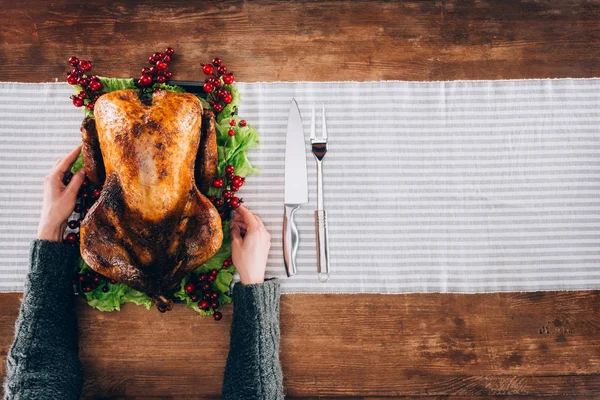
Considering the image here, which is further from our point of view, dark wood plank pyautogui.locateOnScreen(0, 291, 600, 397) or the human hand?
dark wood plank pyautogui.locateOnScreen(0, 291, 600, 397)

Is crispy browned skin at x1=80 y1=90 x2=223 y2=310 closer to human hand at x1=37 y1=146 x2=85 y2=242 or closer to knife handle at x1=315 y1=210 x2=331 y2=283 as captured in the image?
human hand at x1=37 y1=146 x2=85 y2=242

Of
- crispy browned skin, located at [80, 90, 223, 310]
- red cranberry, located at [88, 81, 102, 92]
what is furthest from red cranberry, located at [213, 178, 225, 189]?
red cranberry, located at [88, 81, 102, 92]

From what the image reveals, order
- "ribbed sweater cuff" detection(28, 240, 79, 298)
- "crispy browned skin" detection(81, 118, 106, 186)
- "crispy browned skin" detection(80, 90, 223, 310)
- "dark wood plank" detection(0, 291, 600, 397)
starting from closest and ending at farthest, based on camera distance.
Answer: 1. "crispy browned skin" detection(80, 90, 223, 310)
2. "crispy browned skin" detection(81, 118, 106, 186)
3. "ribbed sweater cuff" detection(28, 240, 79, 298)
4. "dark wood plank" detection(0, 291, 600, 397)

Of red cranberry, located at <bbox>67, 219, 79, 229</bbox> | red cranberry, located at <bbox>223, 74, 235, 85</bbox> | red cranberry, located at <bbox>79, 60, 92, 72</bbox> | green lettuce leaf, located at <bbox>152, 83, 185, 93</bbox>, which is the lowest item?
red cranberry, located at <bbox>67, 219, 79, 229</bbox>

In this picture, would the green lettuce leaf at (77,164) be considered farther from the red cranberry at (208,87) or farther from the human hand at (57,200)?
the red cranberry at (208,87)

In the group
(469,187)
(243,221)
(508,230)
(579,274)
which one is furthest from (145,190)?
(579,274)

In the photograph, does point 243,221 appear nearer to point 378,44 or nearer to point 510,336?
point 378,44

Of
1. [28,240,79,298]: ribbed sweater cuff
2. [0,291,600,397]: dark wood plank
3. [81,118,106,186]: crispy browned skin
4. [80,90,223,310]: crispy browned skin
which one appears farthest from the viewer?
[0,291,600,397]: dark wood plank
